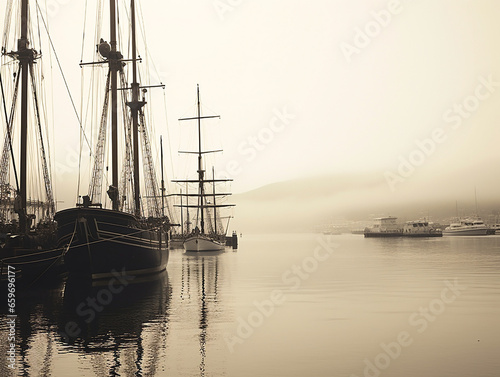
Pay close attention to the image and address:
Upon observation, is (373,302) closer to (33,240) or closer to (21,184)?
(33,240)

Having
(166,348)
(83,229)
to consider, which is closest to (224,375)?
(166,348)

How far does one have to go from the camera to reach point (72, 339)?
17.9m

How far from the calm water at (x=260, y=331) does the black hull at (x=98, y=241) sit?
1265 mm

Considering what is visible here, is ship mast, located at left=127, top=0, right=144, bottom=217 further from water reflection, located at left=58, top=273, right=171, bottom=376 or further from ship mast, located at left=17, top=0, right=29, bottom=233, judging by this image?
water reflection, located at left=58, top=273, right=171, bottom=376

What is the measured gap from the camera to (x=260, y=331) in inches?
792

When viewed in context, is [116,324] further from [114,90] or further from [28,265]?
[114,90]

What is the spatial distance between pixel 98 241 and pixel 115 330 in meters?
15.0

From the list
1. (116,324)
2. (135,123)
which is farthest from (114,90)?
(116,324)

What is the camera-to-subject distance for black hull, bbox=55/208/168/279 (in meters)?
33.6

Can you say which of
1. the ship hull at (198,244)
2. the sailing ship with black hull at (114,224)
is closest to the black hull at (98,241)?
the sailing ship with black hull at (114,224)

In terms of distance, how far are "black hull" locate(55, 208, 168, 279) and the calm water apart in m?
1.27

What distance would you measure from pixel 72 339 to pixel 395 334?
414 inches

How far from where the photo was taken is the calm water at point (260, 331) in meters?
14.4

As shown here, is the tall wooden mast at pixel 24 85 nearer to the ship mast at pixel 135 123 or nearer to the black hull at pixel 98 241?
the black hull at pixel 98 241
